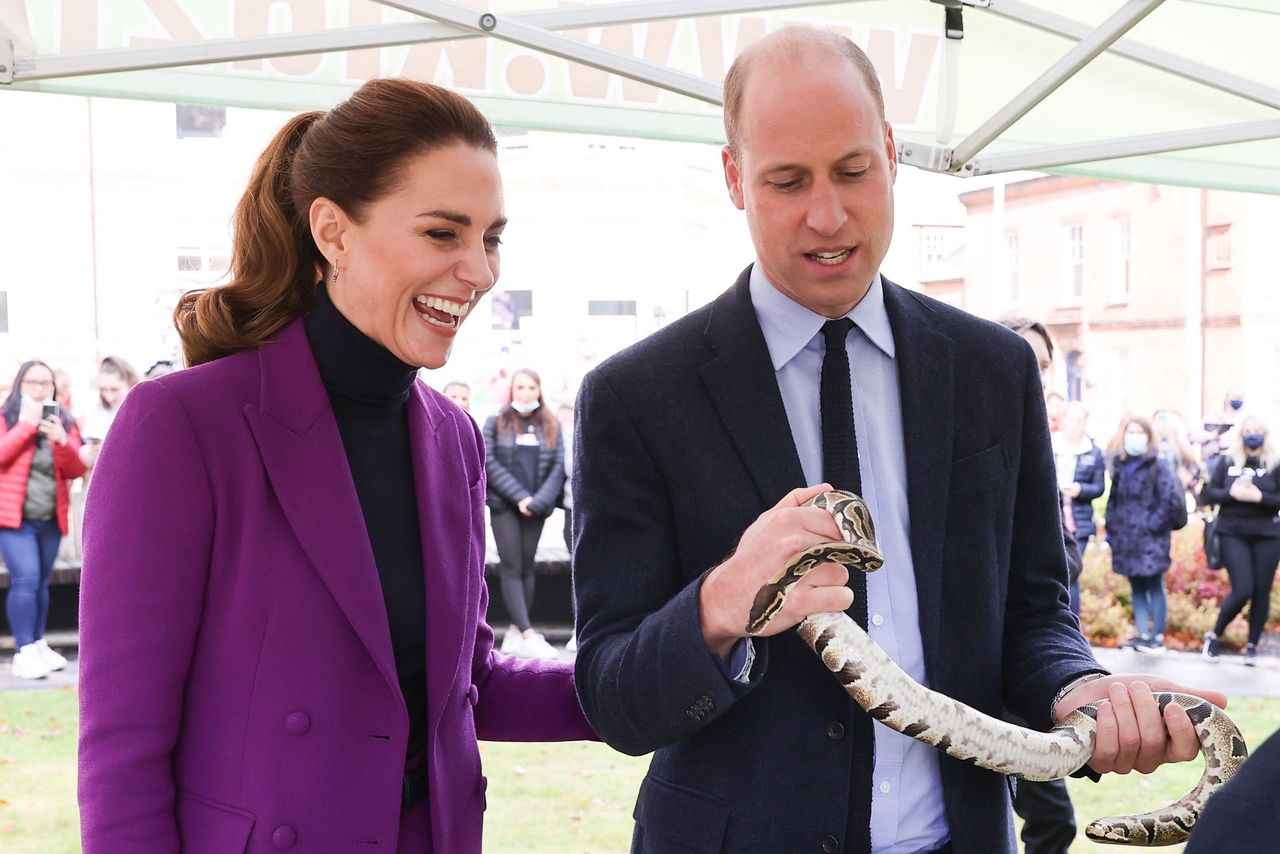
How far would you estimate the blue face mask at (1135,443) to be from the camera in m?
11.5

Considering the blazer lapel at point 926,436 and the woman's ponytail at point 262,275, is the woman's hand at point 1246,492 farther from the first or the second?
the woman's ponytail at point 262,275

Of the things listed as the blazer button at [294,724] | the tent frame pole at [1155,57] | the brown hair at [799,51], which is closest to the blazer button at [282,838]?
the blazer button at [294,724]

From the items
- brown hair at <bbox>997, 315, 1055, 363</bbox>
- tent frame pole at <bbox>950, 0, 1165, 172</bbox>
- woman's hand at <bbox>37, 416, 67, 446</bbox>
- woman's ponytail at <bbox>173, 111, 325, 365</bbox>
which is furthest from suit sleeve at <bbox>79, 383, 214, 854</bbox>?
woman's hand at <bbox>37, 416, 67, 446</bbox>

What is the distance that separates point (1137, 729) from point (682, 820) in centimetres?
75

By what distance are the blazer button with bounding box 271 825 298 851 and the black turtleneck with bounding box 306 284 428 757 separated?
0.94 ft

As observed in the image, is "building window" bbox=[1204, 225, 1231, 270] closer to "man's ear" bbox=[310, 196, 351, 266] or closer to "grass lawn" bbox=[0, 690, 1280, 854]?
"grass lawn" bbox=[0, 690, 1280, 854]

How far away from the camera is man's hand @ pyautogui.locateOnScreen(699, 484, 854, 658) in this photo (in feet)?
5.53

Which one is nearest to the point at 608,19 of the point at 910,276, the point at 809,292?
the point at 809,292

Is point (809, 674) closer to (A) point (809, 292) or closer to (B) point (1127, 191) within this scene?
(A) point (809, 292)

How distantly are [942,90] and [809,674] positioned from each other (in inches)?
107

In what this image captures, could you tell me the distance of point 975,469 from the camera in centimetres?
208

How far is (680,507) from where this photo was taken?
2031mm

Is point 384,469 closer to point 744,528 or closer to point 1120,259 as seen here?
point 744,528

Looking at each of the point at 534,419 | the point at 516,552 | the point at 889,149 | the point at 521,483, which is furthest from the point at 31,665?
the point at 889,149
